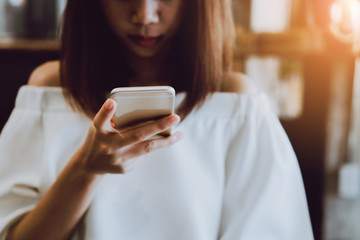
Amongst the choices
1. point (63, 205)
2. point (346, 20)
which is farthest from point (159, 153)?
point (346, 20)

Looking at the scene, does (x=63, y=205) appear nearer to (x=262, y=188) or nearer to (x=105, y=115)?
(x=105, y=115)

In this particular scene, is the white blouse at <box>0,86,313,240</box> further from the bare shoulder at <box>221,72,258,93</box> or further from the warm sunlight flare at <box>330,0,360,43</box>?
the warm sunlight flare at <box>330,0,360,43</box>

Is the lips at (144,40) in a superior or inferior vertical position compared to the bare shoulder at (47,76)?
superior

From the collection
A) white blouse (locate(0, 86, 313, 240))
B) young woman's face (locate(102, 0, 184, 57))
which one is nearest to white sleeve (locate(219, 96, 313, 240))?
white blouse (locate(0, 86, 313, 240))

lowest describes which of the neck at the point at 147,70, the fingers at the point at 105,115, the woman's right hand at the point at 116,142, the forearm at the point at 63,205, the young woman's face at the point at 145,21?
the forearm at the point at 63,205

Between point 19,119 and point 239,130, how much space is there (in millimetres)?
467

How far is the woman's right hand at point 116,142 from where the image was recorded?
565 millimetres

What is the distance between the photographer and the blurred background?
1.32 metres

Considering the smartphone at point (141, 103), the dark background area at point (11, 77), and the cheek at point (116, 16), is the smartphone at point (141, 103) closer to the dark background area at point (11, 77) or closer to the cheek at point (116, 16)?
the cheek at point (116, 16)

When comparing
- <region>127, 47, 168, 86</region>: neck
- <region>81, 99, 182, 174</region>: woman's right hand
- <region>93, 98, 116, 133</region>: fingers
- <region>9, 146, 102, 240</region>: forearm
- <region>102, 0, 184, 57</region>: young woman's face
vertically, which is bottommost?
<region>9, 146, 102, 240</region>: forearm

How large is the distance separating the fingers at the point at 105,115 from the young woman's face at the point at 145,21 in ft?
0.85

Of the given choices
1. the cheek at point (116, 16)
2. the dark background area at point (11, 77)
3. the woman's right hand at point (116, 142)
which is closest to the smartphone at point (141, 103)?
the woman's right hand at point (116, 142)

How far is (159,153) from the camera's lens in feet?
2.63

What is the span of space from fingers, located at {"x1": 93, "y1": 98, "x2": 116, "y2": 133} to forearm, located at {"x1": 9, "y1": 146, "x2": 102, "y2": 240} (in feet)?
0.45
